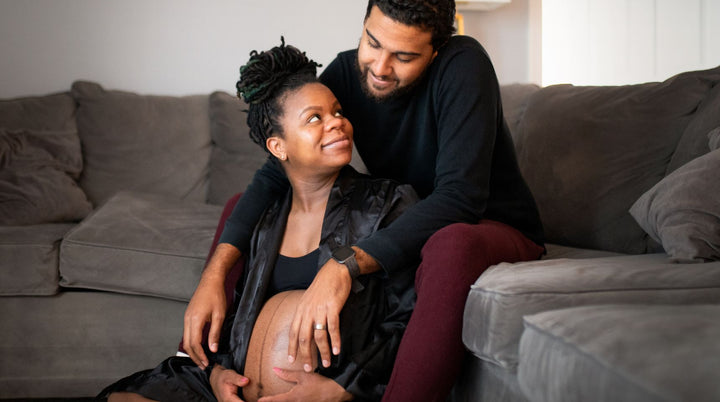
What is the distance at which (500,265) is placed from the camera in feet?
4.15

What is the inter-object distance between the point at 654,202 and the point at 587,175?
0.53 m

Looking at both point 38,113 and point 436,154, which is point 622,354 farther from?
point 38,113

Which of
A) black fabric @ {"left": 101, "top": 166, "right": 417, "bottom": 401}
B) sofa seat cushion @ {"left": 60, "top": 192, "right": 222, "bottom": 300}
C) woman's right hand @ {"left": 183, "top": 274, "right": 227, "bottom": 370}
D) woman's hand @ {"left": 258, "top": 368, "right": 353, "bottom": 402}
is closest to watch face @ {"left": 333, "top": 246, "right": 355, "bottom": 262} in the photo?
black fabric @ {"left": 101, "top": 166, "right": 417, "bottom": 401}

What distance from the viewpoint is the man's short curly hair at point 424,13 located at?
153 centimetres

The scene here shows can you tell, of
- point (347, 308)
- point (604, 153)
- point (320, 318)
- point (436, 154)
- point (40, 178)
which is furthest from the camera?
point (40, 178)

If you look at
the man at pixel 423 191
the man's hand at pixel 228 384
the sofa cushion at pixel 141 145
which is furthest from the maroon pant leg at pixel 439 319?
the sofa cushion at pixel 141 145

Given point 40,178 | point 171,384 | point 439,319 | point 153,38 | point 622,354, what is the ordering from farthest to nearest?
point 153,38
point 40,178
point 171,384
point 439,319
point 622,354

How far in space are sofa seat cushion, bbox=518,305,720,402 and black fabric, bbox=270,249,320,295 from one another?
0.69 metres

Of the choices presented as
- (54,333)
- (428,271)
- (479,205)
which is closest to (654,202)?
(479,205)

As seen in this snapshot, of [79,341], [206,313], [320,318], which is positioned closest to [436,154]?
[320,318]

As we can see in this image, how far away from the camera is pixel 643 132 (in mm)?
1942

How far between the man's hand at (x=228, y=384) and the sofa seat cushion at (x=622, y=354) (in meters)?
0.67

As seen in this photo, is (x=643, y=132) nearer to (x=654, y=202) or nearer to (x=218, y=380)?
(x=654, y=202)

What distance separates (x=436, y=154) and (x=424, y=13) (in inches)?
14.7
